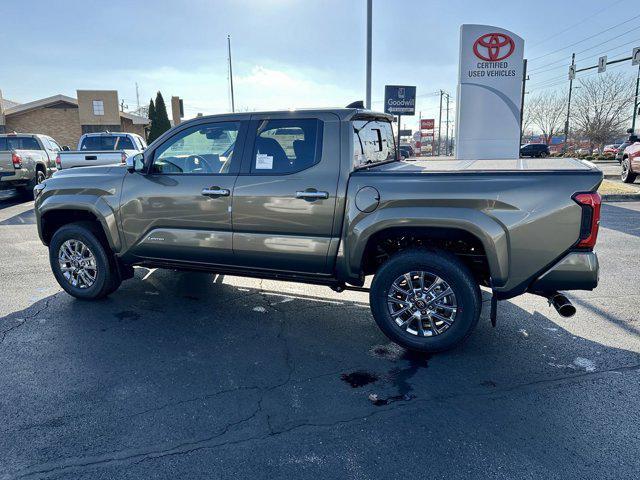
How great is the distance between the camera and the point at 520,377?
11.2ft

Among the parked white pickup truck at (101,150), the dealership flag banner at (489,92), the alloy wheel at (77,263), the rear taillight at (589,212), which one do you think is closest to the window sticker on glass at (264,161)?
the alloy wheel at (77,263)

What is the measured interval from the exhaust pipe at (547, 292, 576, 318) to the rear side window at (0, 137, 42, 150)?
53.3 ft

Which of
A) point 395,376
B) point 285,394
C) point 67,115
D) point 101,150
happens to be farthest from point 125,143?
point 67,115

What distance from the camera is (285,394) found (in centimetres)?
321

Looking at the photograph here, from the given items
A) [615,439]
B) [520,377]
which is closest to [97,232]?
[520,377]

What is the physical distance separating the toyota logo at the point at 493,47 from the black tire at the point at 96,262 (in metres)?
Answer: 10.7

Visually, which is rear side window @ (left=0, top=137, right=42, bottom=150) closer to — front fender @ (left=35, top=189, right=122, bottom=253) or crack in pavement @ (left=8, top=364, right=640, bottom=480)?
front fender @ (left=35, top=189, right=122, bottom=253)

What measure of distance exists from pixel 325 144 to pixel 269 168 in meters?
0.56

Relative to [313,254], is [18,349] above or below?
below

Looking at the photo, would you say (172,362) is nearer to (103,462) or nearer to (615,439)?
Answer: (103,462)

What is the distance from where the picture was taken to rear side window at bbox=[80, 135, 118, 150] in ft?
45.9

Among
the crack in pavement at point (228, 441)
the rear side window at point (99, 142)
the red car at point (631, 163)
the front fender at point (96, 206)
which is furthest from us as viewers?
the red car at point (631, 163)

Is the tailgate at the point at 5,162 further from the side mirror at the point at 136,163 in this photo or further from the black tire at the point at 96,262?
the side mirror at the point at 136,163

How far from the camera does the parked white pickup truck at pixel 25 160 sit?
43.5 feet
